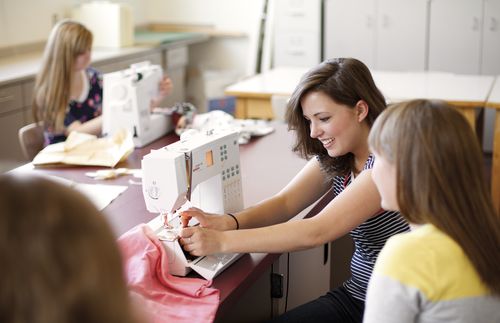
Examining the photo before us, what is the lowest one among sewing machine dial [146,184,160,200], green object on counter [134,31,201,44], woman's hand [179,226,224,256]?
woman's hand [179,226,224,256]

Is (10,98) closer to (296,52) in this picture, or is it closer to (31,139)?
(31,139)

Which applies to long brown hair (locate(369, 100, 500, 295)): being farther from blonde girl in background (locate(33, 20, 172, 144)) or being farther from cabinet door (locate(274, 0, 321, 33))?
cabinet door (locate(274, 0, 321, 33))

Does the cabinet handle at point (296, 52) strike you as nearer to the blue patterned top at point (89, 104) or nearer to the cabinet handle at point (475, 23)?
the cabinet handle at point (475, 23)

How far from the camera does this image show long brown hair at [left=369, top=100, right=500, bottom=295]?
1314 millimetres

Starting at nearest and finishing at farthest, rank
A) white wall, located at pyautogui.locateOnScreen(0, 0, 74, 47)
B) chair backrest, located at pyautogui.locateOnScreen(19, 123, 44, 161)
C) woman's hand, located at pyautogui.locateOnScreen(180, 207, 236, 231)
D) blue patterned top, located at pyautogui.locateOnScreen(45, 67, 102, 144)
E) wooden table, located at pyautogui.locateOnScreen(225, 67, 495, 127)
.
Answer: woman's hand, located at pyautogui.locateOnScreen(180, 207, 236, 231)
chair backrest, located at pyautogui.locateOnScreen(19, 123, 44, 161)
blue patterned top, located at pyautogui.locateOnScreen(45, 67, 102, 144)
wooden table, located at pyautogui.locateOnScreen(225, 67, 495, 127)
white wall, located at pyautogui.locateOnScreen(0, 0, 74, 47)

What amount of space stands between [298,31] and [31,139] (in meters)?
3.51

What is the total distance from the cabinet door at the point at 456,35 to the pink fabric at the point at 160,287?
4.50 meters

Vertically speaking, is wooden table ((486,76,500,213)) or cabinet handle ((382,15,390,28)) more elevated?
cabinet handle ((382,15,390,28))

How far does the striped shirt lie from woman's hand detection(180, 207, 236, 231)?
0.34 meters

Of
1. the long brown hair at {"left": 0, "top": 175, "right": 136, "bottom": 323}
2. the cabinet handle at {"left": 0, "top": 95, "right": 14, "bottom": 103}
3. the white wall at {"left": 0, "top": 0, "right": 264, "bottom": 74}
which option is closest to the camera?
the long brown hair at {"left": 0, "top": 175, "right": 136, "bottom": 323}

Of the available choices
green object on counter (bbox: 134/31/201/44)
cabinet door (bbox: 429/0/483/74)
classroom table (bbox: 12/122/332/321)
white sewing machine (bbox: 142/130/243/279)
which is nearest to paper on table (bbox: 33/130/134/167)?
classroom table (bbox: 12/122/332/321)

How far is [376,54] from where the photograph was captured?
6016 mm

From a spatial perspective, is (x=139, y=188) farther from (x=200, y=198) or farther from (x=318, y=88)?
(x=318, y=88)

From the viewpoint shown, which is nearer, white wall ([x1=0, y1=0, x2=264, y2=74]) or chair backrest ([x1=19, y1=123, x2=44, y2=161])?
chair backrest ([x1=19, y1=123, x2=44, y2=161])
